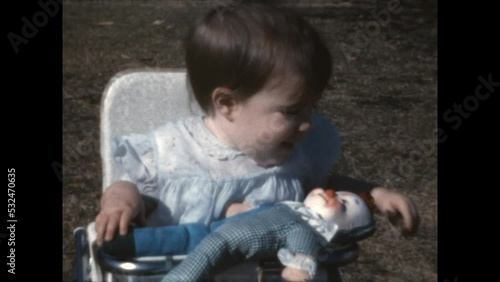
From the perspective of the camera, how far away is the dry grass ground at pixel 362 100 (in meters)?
2.52

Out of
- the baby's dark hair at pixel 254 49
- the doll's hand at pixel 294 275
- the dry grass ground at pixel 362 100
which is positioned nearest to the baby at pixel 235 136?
the baby's dark hair at pixel 254 49

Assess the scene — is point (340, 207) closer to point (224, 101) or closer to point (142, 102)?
point (224, 101)

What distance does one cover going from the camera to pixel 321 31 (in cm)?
170

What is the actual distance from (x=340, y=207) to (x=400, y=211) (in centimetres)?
17

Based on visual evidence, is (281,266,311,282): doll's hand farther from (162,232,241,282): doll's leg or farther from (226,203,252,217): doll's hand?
(226,203,252,217): doll's hand

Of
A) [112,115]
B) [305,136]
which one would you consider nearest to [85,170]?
[112,115]

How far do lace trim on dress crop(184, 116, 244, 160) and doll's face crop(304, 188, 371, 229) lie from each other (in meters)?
0.16

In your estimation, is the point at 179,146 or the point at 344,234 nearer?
the point at 344,234

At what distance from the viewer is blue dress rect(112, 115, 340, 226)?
64.3 inches

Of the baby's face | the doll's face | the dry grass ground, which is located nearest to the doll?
the doll's face

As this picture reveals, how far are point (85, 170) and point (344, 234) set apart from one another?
4.57 ft

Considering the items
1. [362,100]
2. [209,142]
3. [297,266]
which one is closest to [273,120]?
[209,142]

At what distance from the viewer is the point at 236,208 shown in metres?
1.64
